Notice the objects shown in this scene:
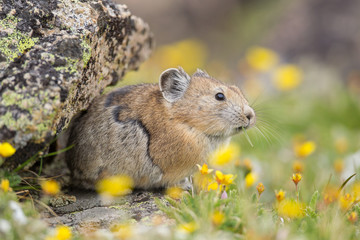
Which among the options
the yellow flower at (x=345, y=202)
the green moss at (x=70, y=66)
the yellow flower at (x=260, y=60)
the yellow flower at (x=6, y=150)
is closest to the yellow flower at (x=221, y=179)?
the yellow flower at (x=345, y=202)

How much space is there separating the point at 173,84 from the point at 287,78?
267 inches

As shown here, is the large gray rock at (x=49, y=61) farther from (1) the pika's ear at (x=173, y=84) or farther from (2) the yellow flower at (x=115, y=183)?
(2) the yellow flower at (x=115, y=183)

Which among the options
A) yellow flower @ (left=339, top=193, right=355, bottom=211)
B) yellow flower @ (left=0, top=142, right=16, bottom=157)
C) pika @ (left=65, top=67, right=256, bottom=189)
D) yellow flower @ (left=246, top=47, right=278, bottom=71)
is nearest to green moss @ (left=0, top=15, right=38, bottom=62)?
yellow flower @ (left=0, top=142, right=16, bottom=157)

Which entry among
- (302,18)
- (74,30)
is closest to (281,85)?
(302,18)

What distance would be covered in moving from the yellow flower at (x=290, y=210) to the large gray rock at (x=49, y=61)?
260 centimetres

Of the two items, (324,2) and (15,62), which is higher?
(324,2)

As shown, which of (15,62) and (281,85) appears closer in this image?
(15,62)

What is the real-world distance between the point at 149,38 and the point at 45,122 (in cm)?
336

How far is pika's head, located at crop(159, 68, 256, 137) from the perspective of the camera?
252 inches

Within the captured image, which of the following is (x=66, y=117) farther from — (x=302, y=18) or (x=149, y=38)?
(x=302, y=18)

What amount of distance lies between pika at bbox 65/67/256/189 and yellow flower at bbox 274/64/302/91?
6.38 m

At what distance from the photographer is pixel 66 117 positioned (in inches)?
224

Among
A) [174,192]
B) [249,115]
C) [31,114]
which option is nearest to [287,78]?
[249,115]

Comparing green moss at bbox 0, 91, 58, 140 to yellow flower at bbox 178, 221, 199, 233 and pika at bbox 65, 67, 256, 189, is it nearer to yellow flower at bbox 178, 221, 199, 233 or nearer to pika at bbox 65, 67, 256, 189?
pika at bbox 65, 67, 256, 189
